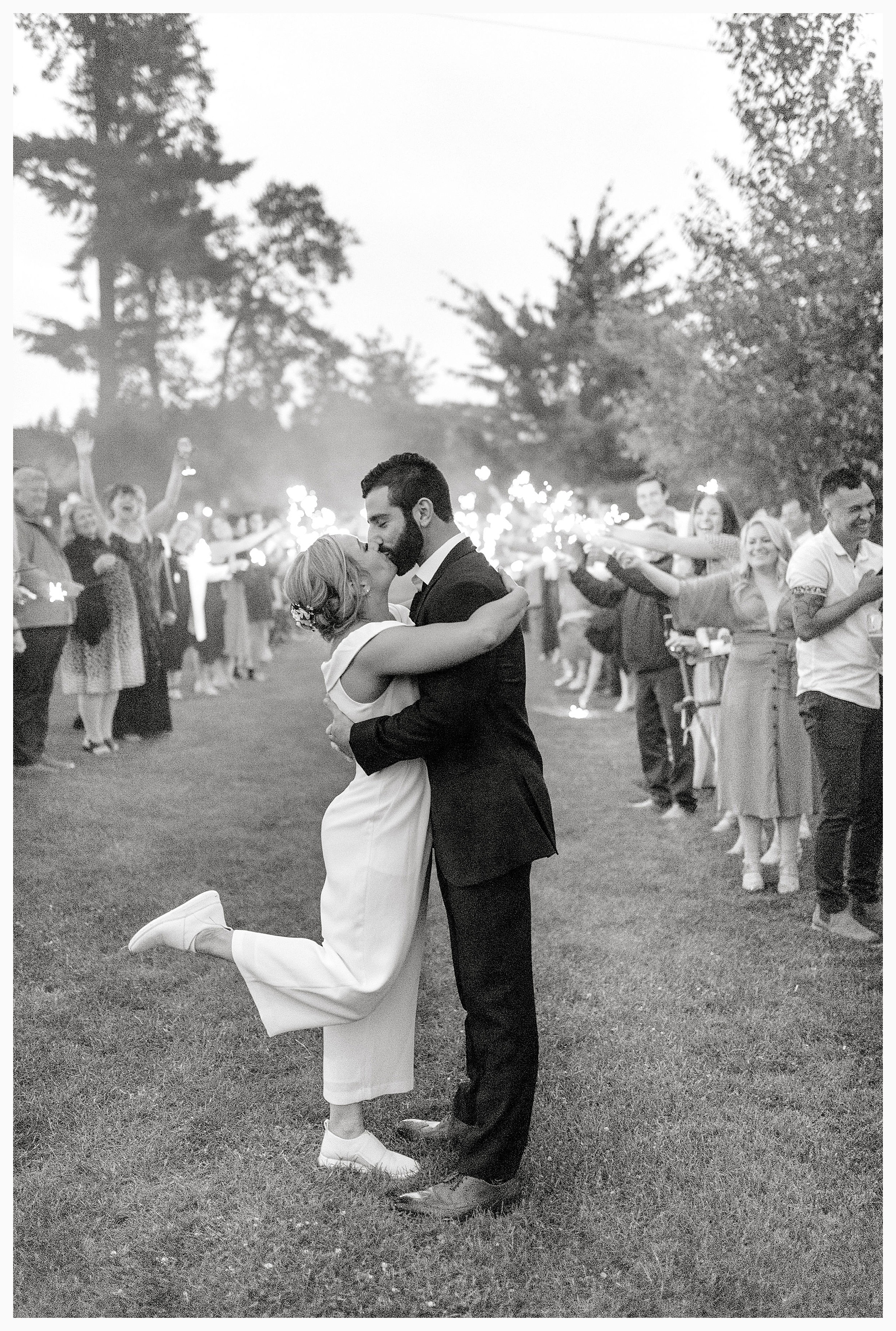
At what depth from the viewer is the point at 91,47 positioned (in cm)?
1889

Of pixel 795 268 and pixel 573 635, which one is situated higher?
pixel 795 268

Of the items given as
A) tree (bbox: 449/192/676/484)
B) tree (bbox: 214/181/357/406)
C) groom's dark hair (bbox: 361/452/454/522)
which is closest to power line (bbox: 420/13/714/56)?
groom's dark hair (bbox: 361/452/454/522)

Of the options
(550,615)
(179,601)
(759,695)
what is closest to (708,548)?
(759,695)

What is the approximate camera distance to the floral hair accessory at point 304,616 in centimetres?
335

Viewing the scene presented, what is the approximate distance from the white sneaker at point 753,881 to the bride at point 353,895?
3.62m

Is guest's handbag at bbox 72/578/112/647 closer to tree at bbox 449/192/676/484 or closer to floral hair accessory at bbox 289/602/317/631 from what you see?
floral hair accessory at bbox 289/602/317/631

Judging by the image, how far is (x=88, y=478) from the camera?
1016cm

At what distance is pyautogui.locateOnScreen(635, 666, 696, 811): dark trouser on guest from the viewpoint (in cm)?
828

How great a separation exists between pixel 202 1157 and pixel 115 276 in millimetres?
24836

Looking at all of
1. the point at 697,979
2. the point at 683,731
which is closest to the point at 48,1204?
the point at 697,979

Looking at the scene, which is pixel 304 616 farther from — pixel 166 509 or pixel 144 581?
pixel 166 509

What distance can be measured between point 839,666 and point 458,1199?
336 cm

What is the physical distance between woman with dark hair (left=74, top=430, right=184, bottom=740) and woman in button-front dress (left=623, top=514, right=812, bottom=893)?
18.5 ft

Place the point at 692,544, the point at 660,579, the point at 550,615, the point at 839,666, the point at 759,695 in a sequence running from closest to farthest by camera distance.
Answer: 1. the point at 839,666
2. the point at 759,695
3. the point at 660,579
4. the point at 692,544
5. the point at 550,615
